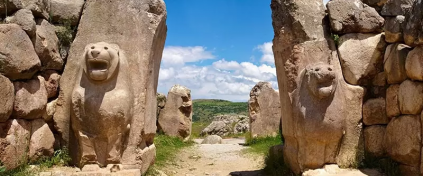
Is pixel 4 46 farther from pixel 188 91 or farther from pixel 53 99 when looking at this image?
pixel 188 91

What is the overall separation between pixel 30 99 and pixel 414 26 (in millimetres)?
3851

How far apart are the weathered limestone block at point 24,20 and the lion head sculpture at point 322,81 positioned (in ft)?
9.70

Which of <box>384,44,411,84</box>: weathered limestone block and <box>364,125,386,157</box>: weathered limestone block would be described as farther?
<box>364,125,386,157</box>: weathered limestone block

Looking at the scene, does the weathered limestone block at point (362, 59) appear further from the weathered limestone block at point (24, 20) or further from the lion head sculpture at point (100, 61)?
the weathered limestone block at point (24, 20)

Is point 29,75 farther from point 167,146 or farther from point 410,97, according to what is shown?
point 167,146

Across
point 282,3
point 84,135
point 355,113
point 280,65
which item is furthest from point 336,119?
point 84,135

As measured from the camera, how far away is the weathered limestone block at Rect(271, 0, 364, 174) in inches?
174

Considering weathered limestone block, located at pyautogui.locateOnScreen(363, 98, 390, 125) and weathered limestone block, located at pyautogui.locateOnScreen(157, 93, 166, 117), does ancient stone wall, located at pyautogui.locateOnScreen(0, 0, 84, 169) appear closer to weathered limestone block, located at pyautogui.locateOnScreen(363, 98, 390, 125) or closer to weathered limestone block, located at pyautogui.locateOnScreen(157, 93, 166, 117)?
weathered limestone block, located at pyautogui.locateOnScreen(363, 98, 390, 125)

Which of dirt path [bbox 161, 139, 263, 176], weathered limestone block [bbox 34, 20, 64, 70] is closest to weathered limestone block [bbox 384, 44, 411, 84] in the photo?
dirt path [bbox 161, 139, 263, 176]

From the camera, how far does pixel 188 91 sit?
11070mm

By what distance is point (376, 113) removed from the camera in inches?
181

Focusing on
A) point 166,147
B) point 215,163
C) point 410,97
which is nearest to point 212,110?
point 166,147

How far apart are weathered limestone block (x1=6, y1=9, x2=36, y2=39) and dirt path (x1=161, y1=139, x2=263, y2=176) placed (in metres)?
2.71

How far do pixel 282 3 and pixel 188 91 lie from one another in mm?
6341
